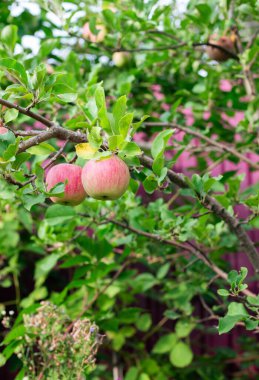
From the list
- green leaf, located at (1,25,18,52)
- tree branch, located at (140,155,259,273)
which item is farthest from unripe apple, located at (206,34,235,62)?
tree branch, located at (140,155,259,273)

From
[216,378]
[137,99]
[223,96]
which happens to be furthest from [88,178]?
[216,378]

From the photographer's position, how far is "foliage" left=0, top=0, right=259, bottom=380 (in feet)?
3.51

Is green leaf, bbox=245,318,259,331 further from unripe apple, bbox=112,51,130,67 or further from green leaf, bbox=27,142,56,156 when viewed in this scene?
unripe apple, bbox=112,51,130,67

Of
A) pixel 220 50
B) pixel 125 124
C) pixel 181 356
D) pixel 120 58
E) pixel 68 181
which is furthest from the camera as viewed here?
pixel 181 356

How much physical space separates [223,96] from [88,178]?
1416 millimetres

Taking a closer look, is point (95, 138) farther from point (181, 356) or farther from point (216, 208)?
point (181, 356)

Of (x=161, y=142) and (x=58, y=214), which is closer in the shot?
(x=161, y=142)

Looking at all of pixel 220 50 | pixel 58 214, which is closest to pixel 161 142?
pixel 58 214

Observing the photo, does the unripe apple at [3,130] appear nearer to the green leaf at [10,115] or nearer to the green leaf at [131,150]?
the green leaf at [10,115]

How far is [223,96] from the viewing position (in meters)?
2.32

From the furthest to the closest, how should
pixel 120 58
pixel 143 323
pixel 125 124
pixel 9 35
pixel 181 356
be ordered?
1. pixel 143 323
2. pixel 181 356
3. pixel 120 58
4. pixel 9 35
5. pixel 125 124

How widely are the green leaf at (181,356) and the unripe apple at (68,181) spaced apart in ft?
4.88

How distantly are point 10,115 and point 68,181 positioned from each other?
17cm

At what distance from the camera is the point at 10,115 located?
3.47 feet
